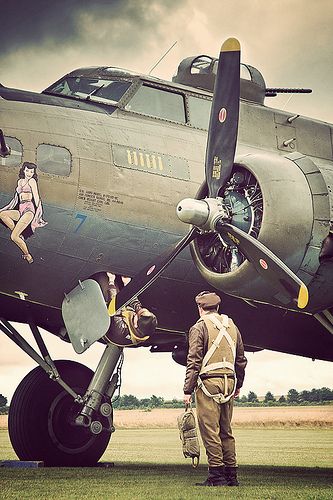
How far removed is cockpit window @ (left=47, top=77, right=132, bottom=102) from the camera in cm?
1138

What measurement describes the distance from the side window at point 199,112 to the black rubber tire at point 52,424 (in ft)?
14.0

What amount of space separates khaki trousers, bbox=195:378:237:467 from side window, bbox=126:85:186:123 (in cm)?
468

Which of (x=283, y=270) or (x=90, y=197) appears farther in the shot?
(x=90, y=197)

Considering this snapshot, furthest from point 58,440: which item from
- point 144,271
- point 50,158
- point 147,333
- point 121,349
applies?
point 50,158

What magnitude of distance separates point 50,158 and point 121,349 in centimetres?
317

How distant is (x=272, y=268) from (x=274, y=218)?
55cm

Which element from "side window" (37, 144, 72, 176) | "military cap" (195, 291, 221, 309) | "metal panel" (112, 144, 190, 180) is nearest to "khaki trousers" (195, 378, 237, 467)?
"military cap" (195, 291, 221, 309)

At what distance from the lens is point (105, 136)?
10.5 m

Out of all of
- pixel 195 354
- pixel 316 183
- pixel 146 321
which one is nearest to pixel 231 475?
pixel 195 354

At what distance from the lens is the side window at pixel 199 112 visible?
11773 millimetres

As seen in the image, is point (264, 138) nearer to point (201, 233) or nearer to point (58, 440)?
point (201, 233)

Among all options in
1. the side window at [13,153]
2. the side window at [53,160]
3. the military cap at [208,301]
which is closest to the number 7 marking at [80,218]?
the side window at [53,160]

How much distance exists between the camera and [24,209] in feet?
31.9

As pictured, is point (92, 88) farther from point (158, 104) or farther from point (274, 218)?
point (274, 218)
